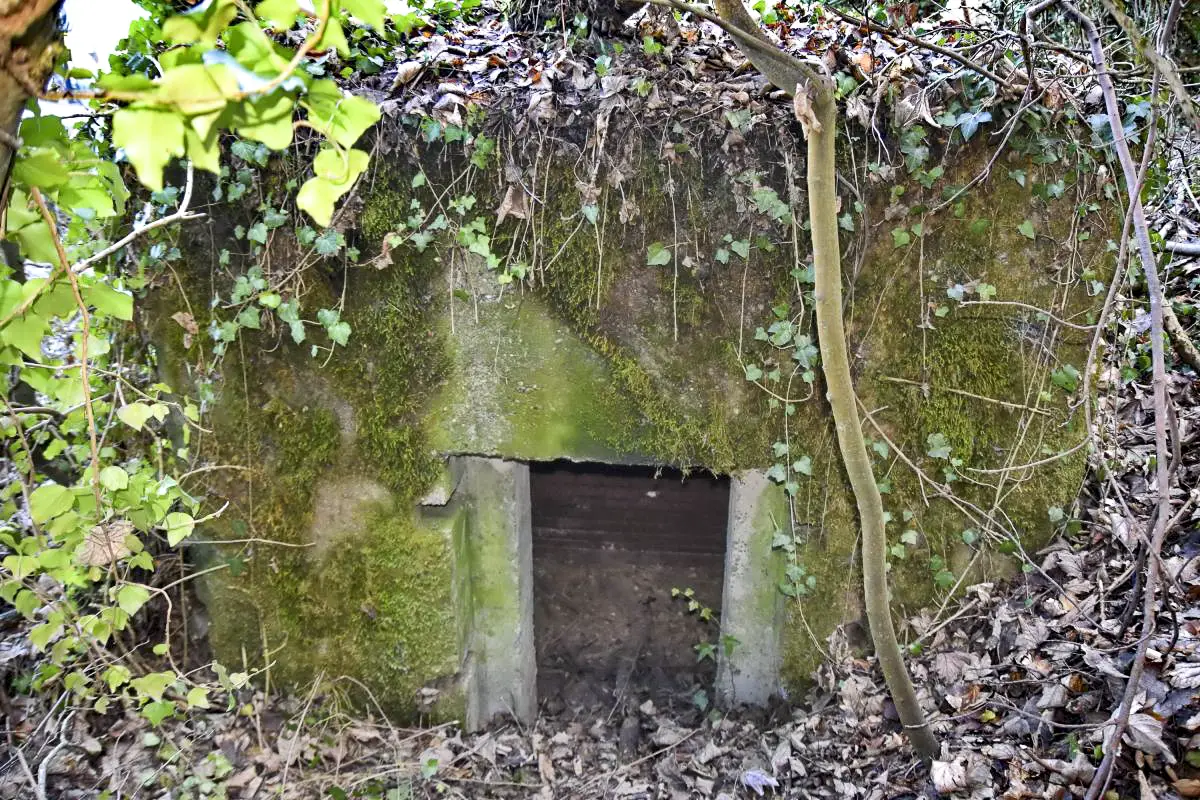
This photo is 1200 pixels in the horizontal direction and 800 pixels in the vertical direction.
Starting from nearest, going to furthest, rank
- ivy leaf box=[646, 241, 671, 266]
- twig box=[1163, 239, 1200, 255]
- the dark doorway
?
ivy leaf box=[646, 241, 671, 266] < twig box=[1163, 239, 1200, 255] < the dark doorway

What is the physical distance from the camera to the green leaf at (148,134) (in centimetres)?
83

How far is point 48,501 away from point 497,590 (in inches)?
70.3

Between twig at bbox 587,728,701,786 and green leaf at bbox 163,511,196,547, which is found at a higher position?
green leaf at bbox 163,511,196,547

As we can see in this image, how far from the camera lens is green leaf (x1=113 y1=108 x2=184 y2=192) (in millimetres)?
828

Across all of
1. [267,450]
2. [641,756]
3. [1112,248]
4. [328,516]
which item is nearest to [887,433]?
[1112,248]

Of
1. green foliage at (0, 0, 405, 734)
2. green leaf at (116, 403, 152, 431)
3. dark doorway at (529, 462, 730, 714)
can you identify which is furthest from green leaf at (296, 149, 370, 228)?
dark doorway at (529, 462, 730, 714)

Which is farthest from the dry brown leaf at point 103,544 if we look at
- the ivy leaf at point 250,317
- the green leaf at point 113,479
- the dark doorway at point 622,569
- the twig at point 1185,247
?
the twig at point 1185,247

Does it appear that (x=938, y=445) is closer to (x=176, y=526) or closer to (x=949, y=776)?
(x=949, y=776)

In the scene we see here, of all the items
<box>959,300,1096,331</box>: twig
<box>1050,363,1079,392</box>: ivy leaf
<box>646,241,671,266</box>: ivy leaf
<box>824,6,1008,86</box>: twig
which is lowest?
<box>1050,363,1079,392</box>: ivy leaf

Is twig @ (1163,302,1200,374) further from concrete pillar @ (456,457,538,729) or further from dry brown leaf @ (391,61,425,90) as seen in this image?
dry brown leaf @ (391,61,425,90)

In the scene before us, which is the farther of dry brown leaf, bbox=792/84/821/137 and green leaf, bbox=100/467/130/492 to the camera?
green leaf, bbox=100/467/130/492

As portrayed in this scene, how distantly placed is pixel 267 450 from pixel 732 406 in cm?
197

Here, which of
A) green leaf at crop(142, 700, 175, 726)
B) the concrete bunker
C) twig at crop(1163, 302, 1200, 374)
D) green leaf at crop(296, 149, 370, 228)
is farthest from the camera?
the concrete bunker

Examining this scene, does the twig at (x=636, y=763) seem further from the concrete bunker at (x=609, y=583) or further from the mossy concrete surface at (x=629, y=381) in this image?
the mossy concrete surface at (x=629, y=381)
